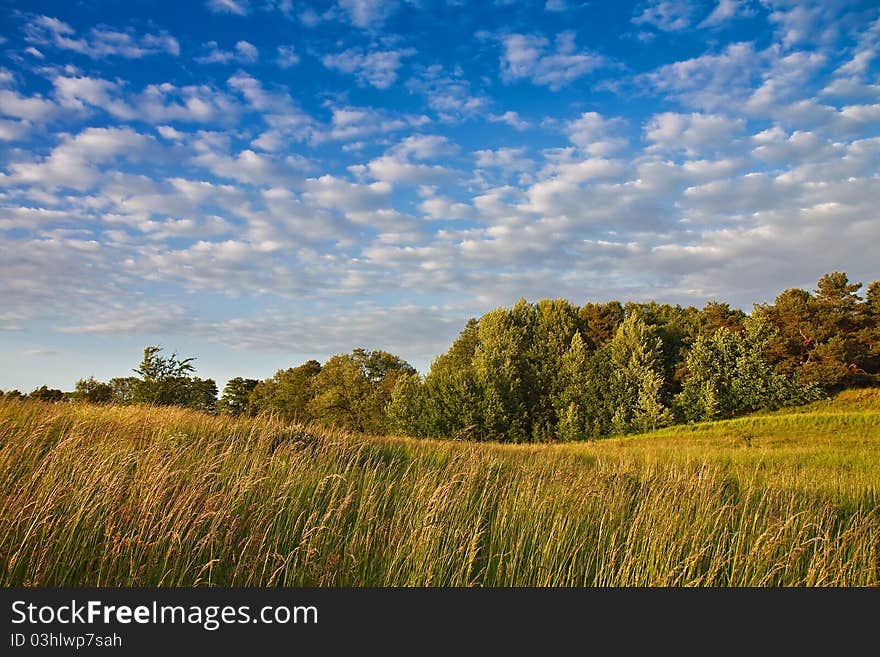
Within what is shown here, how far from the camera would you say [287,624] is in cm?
371

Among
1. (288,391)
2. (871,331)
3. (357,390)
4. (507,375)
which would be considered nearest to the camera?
(871,331)

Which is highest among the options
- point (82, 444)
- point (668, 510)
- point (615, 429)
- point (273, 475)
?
point (82, 444)

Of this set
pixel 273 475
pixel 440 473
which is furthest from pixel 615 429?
pixel 273 475

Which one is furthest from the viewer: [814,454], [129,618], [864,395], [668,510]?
[864,395]

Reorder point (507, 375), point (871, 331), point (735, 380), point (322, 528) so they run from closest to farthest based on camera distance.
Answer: point (322, 528)
point (871, 331)
point (735, 380)
point (507, 375)

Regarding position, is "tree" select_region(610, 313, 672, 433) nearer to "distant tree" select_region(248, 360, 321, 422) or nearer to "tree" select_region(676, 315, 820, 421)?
"tree" select_region(676, 315, 820, 421)

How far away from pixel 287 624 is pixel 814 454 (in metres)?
19.7

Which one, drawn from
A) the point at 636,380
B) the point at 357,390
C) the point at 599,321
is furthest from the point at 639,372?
the point at 357,390

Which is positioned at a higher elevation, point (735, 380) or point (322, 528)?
point (322, 528)

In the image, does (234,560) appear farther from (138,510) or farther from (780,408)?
(780,408)

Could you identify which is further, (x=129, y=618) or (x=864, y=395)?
(x=864, y=395)

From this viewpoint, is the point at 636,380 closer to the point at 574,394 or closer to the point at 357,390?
the point at 574,394

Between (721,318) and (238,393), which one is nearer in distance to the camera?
(721,318)

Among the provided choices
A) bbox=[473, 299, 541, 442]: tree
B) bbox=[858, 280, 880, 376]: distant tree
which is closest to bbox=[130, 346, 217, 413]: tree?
bbox=[473, 299, 541, 442]: tree
